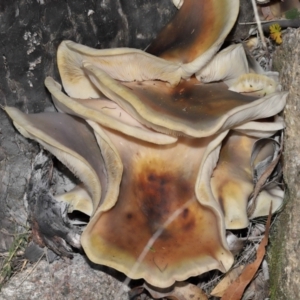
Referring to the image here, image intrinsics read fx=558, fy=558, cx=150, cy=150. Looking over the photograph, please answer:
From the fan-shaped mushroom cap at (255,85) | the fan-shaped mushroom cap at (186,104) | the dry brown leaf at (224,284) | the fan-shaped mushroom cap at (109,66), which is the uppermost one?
the fan-shaped mushroom cap at (109,66)

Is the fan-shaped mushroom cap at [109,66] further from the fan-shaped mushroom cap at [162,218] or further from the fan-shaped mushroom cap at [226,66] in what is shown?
the fan-shaped mushroom cap at [162,218]

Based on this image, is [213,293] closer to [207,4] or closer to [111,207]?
[111,207]

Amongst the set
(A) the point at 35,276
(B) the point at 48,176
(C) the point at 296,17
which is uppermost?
(C) the point at 296,17

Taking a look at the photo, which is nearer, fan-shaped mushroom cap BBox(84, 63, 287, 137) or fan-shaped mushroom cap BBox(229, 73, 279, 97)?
fan-shaped mushroom cap BBox(84, 63, 287, 137)

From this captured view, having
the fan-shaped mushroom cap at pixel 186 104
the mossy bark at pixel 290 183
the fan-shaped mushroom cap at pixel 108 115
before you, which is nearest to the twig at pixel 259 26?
the mossy bark at pixel 290 183

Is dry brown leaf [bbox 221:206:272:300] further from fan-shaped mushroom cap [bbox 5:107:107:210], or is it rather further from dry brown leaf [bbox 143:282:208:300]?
fan-shaped mushroom cap [bbox 5:107:107:210]

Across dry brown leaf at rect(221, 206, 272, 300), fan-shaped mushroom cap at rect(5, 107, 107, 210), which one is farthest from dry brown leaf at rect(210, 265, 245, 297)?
fan-shaped mushroom cap at rect(5, 107, 107, 210)


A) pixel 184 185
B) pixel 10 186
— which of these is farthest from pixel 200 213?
pixel 10 186
